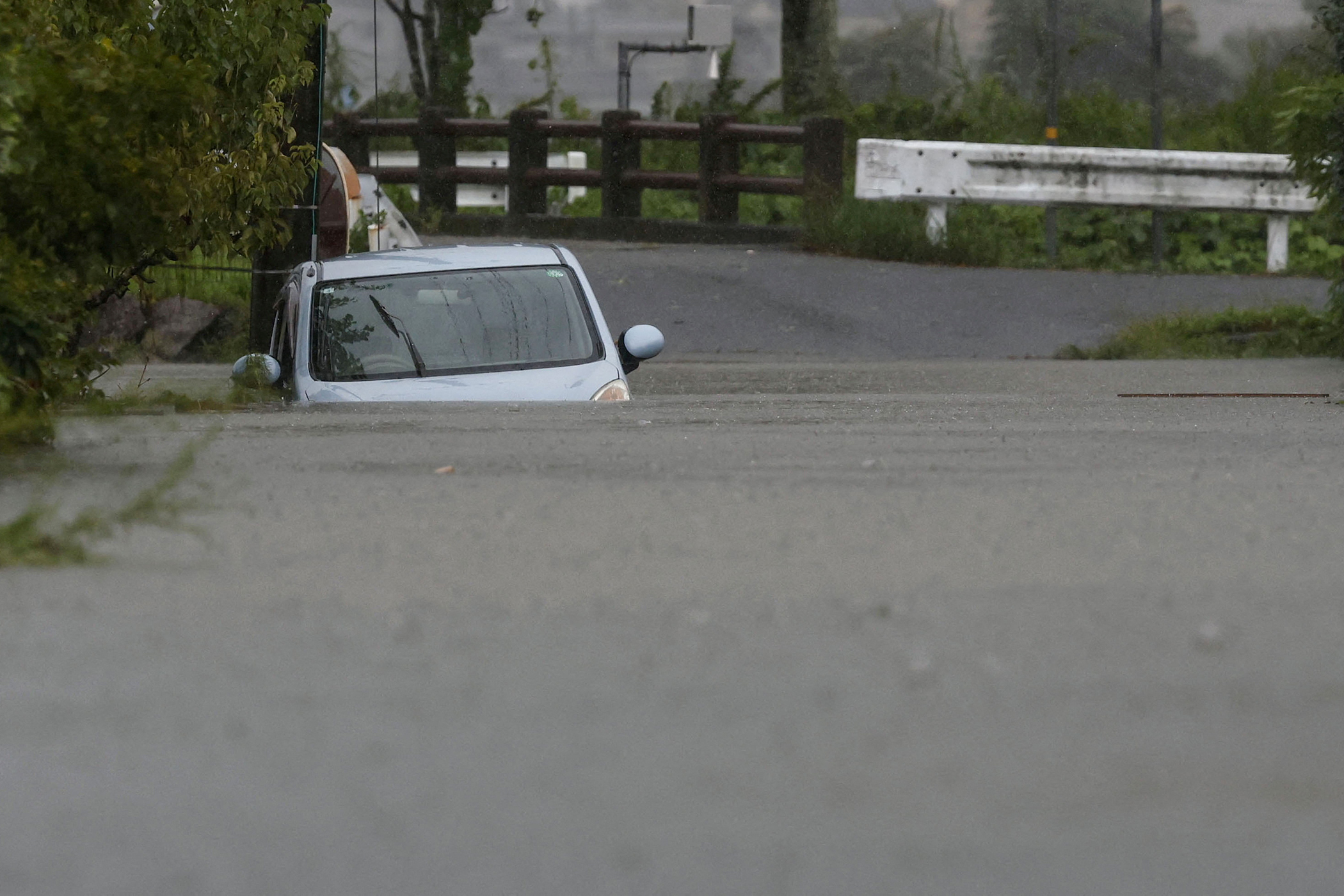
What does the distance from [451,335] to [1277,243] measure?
11009 mm

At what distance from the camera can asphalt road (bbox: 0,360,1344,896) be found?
232cm

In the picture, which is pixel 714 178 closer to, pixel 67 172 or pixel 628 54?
pixel 628 54

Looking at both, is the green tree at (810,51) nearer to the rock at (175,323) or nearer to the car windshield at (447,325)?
the rock at (175,323)

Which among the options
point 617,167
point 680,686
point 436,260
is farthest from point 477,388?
point 617,167

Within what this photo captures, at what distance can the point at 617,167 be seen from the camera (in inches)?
834

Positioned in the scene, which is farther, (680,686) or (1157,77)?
(1157,77)

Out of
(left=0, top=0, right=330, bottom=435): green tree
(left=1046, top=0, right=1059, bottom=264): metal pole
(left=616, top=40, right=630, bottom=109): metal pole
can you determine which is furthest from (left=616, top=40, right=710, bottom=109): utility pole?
(left=0, top=0, right=330, bottom=435): green tree

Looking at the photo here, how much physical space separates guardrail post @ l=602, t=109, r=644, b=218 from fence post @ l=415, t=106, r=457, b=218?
1935mm

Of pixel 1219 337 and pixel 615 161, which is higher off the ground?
pixel 615 161

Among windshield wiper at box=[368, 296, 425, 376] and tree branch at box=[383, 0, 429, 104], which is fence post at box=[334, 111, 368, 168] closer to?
tree branch at box=[383, 0, 429, 104]

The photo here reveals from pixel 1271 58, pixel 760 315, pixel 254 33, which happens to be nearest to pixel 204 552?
pixel 254 33

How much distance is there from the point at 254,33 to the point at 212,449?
10.6ft

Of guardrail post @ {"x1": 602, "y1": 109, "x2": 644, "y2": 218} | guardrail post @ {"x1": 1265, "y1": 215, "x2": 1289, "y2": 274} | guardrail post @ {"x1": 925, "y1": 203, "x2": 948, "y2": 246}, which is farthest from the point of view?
guardrail post @ {"x1": 602, "y1": 109, "x2": 644, "y2": 218}

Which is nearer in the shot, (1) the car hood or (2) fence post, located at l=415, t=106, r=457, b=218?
(1) the car hood
